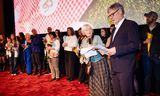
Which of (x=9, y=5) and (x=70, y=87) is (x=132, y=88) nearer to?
(x=70, y=87)

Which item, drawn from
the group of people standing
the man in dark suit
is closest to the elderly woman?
the group of people standing

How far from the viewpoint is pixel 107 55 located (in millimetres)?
3764

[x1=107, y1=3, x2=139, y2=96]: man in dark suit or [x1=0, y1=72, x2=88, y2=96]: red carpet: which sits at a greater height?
[x1=107, y1=3, x2=139, y2=96]: man in dark suit

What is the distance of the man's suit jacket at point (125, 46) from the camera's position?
2641 mm

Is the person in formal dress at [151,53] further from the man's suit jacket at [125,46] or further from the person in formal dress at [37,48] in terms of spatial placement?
the person in formal dress at [37,48]

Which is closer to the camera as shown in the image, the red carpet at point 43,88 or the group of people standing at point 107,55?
the group of people standing at point 107,55

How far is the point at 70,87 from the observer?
6039mm

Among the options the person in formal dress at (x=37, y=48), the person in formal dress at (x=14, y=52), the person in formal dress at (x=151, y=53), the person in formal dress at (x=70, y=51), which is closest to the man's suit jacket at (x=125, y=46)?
the person in formal dress at (x=151, y=53)

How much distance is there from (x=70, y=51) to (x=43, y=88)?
1.26 metres

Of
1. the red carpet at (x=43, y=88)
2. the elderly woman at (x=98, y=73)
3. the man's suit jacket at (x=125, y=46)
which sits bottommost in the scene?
the red carpet at (x=43, y=88)

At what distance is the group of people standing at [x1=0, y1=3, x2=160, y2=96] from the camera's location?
2709 mm

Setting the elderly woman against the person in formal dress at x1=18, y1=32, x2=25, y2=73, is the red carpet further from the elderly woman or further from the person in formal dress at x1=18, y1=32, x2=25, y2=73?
the person in formal dress at x1=18, y1=32, x2=25, y2=73

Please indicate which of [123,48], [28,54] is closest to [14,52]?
[28,54]

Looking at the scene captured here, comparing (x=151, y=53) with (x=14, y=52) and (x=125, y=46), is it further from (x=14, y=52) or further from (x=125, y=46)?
(x=14, y=52)
